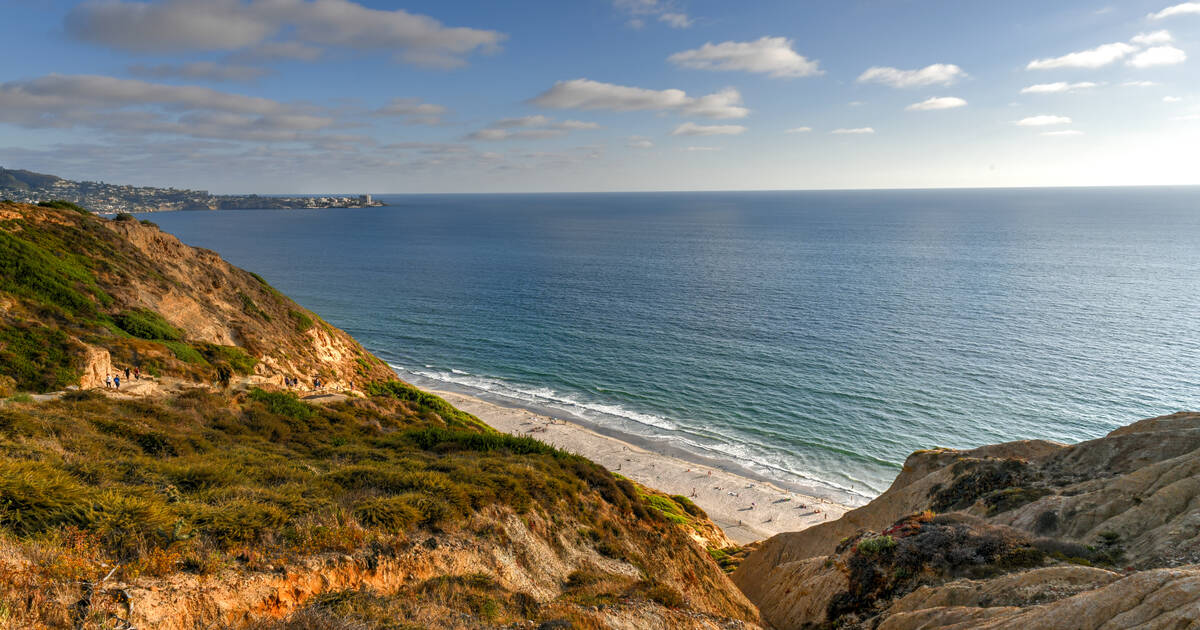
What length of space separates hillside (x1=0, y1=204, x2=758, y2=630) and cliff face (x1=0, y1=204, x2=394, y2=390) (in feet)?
0.57

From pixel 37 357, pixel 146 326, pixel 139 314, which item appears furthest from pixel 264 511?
pixel 139 314

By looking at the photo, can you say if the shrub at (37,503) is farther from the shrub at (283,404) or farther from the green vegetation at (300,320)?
the green vegetation at (300,320)

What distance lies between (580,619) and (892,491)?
20.5 metres

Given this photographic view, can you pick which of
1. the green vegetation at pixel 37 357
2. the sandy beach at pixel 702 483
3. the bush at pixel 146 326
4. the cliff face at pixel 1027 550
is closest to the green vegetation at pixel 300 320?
the bush at pixel 146 326

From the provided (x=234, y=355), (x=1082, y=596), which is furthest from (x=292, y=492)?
(x=234, y=355)

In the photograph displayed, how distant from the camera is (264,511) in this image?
11.5 metres

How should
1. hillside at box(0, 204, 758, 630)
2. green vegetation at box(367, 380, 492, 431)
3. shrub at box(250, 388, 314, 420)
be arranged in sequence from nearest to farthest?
hillside at box(0, 204, 758, 630) < shrub at box(250, 388, 314, 420) < green vegetation at box(367, 380, 492, 431)

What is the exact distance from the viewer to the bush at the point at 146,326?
30.2 m

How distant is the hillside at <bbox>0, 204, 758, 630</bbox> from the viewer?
9070mm

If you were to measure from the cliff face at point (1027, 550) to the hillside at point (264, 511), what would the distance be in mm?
3865

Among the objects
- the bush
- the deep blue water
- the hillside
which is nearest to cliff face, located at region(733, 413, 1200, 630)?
the hillside

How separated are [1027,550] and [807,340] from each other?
197ft

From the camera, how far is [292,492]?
13.3m

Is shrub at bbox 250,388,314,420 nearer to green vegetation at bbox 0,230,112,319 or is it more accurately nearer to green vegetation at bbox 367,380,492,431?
green vegetation at bbox 367,380,492,431
